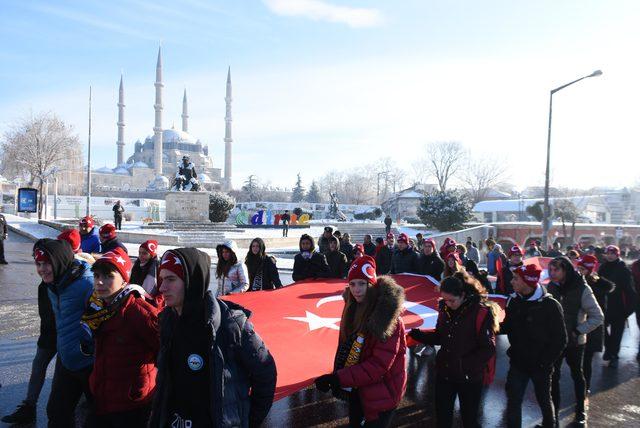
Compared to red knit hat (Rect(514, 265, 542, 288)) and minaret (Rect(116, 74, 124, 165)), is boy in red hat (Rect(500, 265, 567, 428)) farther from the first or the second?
minaret (Rect(116, 74, 124, 165))

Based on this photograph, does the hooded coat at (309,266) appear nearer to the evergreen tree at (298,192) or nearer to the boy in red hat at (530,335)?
the boy in red hat at (530,335)

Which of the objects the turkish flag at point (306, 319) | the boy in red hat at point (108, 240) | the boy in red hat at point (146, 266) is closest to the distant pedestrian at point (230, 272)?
→ the turkish flag at point (306, 319)

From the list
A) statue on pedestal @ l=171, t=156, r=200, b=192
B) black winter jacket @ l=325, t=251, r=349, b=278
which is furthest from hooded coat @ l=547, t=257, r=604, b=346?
statue on pedestal @ l=171, t=156, r=200, b=192

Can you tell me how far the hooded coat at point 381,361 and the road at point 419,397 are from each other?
74.8 inches

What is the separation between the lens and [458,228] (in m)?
36.2

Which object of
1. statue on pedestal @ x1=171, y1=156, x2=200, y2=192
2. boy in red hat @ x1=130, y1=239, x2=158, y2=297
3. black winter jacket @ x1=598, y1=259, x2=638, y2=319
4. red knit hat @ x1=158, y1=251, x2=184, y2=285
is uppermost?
statue on pedestal @ x1=171, y1=156, x2=200, y2=192

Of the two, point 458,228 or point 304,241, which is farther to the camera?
point 458,228

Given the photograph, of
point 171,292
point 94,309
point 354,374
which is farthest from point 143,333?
point 354,374

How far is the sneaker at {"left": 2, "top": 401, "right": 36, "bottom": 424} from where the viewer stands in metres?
4.75

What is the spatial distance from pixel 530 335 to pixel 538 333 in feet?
0.23

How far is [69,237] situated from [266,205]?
219ft

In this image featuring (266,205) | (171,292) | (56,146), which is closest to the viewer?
(171,292)

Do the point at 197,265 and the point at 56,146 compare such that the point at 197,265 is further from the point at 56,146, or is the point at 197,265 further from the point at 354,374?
the point at 56,146

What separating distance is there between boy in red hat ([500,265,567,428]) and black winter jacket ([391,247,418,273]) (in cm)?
459
